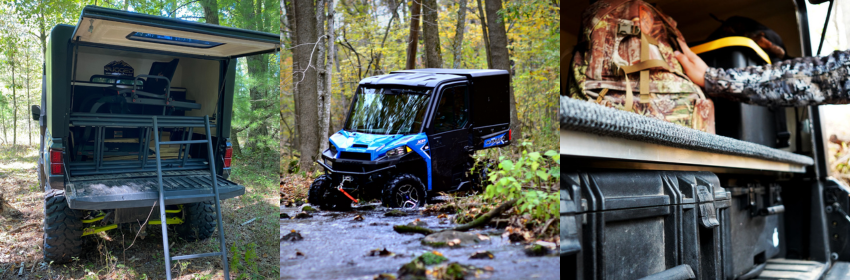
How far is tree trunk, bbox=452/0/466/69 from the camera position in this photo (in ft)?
5.37

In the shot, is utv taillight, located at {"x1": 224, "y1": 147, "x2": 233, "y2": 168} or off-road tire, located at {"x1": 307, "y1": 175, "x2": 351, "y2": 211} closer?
Answer: off-road tire, located at {"x1": 307, "y1": 175, "x2": 351, "y2": 211}

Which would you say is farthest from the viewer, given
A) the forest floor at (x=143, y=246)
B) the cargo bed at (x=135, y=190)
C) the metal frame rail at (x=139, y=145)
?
the forest floor at (x=143, y=246)

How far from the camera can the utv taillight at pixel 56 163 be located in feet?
14.6

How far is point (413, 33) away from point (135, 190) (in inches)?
152

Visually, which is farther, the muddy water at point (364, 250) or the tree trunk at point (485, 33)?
the tree trunk at point (485, 33)

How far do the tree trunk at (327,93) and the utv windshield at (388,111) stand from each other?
83 millimetres

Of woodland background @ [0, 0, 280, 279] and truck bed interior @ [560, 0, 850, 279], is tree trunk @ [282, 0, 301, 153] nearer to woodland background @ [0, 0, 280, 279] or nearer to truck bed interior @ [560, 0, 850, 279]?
truck bed interior @ [560, 0, 850, 279]

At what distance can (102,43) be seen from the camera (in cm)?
445

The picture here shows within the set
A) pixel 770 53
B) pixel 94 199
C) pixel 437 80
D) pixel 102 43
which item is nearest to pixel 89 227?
pixel 94 199

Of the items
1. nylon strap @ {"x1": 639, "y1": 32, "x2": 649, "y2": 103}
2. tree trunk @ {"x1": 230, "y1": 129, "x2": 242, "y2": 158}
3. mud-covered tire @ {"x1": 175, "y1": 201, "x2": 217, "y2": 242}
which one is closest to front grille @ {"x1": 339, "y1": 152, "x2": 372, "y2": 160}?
nylon strap @ {"x1": 639, "y1": 32, "x2": 649, "y2": 103}

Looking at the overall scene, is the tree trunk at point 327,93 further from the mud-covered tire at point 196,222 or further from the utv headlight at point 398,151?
the mud-covered tire at point 196,222

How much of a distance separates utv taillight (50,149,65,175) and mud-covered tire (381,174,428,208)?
166 inches

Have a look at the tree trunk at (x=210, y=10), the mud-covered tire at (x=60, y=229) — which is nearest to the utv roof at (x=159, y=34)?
the mud-covered tire at (x=60, y=229)

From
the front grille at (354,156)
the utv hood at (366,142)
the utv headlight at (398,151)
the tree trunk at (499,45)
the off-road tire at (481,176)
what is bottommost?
the off-road tire at (481,176)
